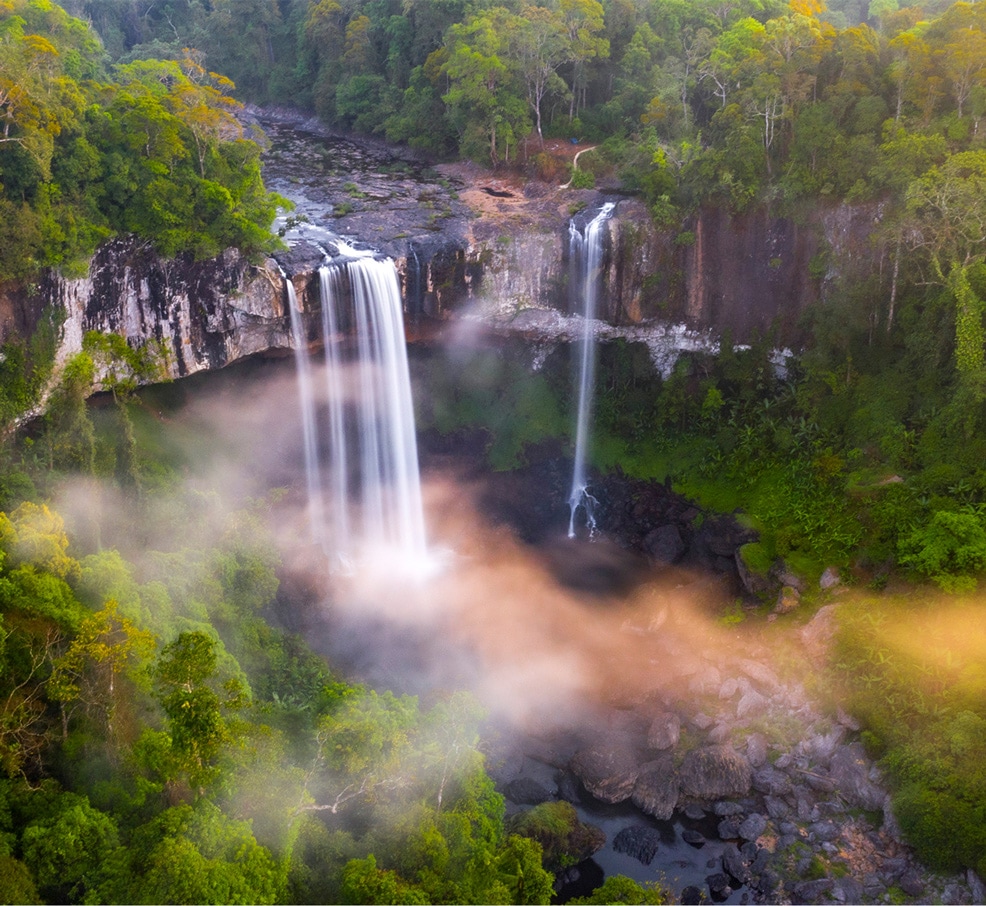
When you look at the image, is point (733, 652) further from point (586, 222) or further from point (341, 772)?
point (586, 222)

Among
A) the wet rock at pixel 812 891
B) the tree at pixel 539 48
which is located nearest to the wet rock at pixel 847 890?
the wet rock at pixel 812 891

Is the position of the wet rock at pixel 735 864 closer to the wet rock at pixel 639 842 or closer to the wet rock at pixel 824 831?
the wet rock at pixel 639 842

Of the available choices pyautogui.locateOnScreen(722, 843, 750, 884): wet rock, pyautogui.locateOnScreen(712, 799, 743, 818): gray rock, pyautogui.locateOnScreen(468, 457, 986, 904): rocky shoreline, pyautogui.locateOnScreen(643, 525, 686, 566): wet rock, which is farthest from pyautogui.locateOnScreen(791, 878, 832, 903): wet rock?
pyautogui.locateOnScreen(643, 525, 686, 566): wet rock

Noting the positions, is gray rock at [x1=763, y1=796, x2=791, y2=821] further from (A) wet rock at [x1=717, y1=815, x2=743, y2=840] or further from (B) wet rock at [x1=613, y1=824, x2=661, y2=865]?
(B) wet rock at [x1=613, y1=824, x2=661, y2=865]

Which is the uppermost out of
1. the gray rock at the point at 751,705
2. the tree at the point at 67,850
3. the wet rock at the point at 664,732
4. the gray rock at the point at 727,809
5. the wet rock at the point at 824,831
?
the tree at the point at 67,850

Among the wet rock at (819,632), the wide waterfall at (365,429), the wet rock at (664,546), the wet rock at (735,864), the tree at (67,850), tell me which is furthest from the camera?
the wide waterfall at (365,429)

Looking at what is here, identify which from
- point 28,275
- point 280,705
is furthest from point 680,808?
point 28,275

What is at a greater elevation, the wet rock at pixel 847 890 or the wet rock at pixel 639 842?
the wet rock at pixel 847 890
